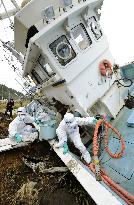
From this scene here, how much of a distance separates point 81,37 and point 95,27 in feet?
2.71

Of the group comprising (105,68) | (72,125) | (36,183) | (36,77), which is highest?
(36,77)

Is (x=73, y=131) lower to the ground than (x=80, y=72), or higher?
lower

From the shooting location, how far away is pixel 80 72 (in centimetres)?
761

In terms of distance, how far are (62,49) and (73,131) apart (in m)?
2.06

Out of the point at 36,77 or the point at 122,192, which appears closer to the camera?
the point at 122,192

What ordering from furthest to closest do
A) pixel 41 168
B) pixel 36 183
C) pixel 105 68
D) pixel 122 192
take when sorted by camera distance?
1. pixel 105 68
2. pixel 41 168
3. pixel 36 183
4. pixel 122 192

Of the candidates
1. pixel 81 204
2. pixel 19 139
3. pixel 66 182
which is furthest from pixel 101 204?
pixel 19 139

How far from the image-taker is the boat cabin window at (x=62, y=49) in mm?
7352

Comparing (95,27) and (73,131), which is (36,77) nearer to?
(95,27)

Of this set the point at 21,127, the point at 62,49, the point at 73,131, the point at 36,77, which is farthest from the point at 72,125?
the point at 36,77

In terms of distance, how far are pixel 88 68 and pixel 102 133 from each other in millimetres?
1747

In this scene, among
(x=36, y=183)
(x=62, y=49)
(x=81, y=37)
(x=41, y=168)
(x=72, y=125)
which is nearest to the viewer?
(x=36, y=183)

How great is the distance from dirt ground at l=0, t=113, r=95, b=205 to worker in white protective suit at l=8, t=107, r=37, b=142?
0.33 m

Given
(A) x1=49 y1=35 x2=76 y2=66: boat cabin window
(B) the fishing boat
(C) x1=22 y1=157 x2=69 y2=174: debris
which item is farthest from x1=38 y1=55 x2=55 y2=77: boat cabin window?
(C) x1=22 y1=157 x2=69 y2=174: debris
